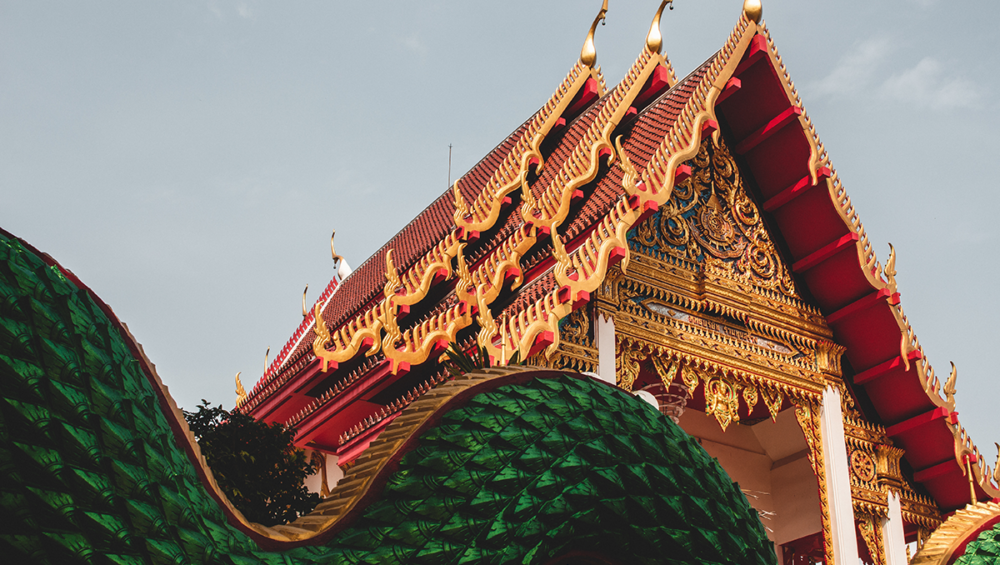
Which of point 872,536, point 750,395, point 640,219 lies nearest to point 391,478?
point 640,219

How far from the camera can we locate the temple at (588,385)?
4.71ft

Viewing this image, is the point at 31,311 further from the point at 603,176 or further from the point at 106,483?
the point at 603,176

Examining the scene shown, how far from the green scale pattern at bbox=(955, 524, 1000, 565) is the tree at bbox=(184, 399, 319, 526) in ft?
9.11

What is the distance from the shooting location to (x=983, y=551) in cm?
324

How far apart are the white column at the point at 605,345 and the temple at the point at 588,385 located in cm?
2

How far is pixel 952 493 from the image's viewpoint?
8.06 meters

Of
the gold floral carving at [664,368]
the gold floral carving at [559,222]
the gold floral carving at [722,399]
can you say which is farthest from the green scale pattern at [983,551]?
the gold floral carving at [722,399]

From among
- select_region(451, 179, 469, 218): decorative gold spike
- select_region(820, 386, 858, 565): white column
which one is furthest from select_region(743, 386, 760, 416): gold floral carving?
select_region(451, 179, 469, 218): decorative gold spike

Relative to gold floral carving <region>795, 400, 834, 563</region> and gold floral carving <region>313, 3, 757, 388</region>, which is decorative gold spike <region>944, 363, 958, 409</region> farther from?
gold floral carving <region>313, 3, 757, 388</region>

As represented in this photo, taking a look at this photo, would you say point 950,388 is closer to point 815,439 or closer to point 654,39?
point 815,439

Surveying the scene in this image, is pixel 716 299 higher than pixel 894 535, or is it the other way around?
pixel 716 299

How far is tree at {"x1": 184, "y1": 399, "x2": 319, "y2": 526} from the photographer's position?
4520mm

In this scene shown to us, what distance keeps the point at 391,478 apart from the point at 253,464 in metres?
3.07

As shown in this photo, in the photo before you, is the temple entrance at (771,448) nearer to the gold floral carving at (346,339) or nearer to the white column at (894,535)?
the white column at (894,535)
